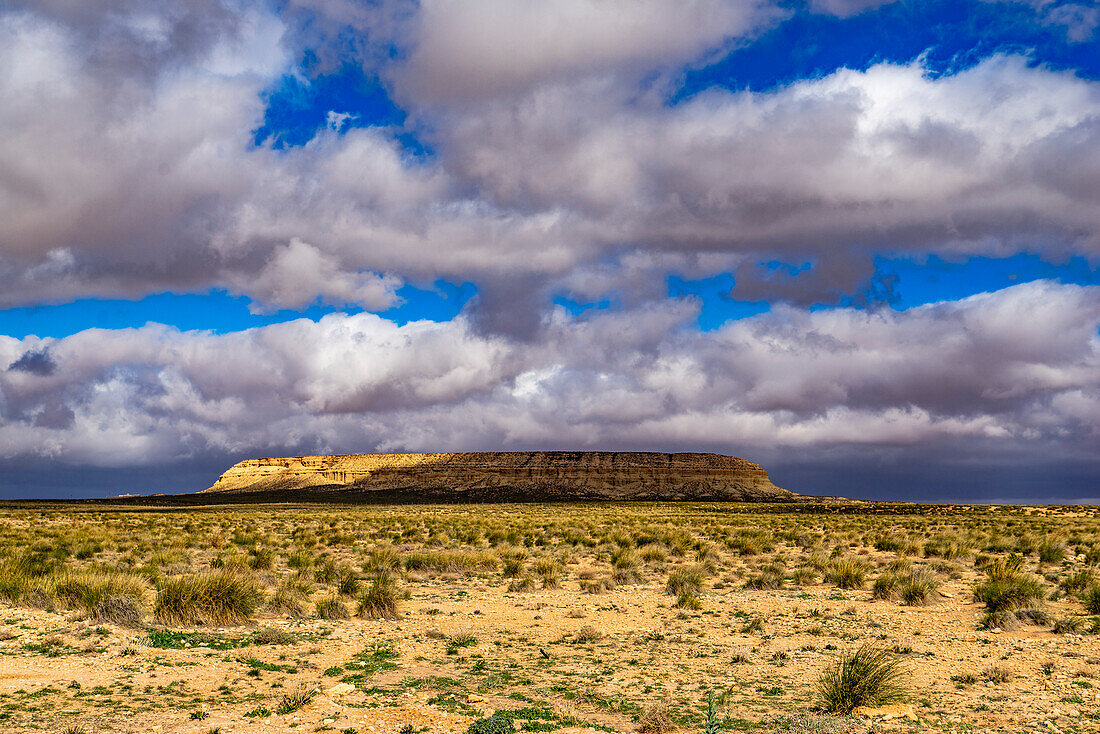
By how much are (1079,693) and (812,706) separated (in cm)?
354

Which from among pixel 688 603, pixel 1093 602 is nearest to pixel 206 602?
pixel 688 603

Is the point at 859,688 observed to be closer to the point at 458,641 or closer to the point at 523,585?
the point at 458,641

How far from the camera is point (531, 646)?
1334 cm

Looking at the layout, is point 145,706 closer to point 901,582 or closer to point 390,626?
point 390,626

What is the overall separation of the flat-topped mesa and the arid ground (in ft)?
395

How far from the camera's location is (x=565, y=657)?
12.5 meters

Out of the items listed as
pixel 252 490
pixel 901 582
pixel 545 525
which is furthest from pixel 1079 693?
pixel 252 490

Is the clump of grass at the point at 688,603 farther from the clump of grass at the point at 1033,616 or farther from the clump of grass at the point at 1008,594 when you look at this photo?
the clump of grass at the point at 1033,616

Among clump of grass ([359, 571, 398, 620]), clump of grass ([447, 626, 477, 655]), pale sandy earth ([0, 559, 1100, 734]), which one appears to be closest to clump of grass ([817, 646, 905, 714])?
pale sandy earth ([0, 559, 1100, 734])

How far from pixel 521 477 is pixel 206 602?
146444 mm

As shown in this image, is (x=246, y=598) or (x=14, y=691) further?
(x=246, y=598)

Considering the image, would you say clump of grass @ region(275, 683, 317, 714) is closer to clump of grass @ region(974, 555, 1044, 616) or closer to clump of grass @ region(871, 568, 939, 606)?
clump of grass @ region(974, 555, 1044, 616)

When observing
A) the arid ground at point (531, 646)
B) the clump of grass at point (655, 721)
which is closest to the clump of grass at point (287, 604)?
the arid ground at point (531, 646)

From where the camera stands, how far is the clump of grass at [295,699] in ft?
29.0
